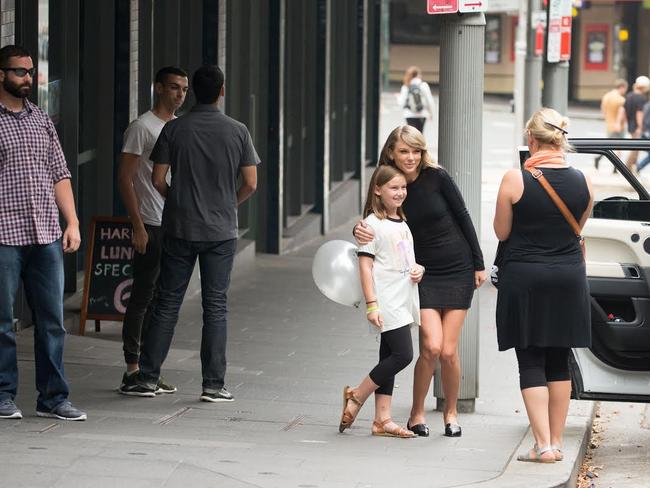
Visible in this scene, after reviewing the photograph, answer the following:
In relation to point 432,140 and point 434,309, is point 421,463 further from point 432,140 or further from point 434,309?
point 432,140

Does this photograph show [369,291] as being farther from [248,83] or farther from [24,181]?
[248,83]

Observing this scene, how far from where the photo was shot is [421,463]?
6.93m

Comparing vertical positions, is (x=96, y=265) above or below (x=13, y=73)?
below

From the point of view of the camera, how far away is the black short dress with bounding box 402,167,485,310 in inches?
292

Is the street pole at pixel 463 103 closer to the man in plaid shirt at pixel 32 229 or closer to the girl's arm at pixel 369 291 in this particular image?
the girl's arm at pixel 369 291

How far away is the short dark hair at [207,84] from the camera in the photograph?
8.12 m

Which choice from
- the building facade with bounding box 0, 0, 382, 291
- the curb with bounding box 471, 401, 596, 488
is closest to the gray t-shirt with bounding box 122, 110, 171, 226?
the building facade with bounding box 0, 0, 382, 291

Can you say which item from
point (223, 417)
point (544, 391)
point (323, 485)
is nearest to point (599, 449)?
point (544, 391)

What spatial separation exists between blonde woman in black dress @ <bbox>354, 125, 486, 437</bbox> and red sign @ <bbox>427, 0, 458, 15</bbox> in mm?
1042

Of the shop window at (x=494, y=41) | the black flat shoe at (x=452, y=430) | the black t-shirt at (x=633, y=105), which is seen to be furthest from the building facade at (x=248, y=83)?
the shop window at (x=494, y=41)

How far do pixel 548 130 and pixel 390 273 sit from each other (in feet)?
3.28

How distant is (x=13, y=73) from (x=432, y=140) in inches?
1165

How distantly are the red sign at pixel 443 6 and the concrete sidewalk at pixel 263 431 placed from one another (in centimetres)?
212

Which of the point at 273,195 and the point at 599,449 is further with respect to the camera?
the point at 273,195
